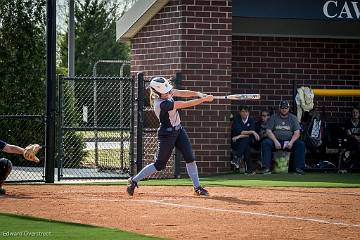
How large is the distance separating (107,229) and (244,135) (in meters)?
9.93

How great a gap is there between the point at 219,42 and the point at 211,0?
0.89 m

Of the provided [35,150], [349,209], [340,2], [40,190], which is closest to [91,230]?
[35,150]

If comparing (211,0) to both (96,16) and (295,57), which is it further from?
(96,16)

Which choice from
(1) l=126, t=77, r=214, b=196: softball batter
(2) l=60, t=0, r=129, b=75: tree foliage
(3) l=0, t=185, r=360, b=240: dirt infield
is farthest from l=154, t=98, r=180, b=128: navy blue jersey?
(2) l=60, t=0, r=129, b=75: tree foliage

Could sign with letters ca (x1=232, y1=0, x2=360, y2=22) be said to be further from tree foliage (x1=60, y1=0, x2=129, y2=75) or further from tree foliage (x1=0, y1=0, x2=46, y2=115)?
tree foliage (x1=60, y1=0, x2=129, y2=75)

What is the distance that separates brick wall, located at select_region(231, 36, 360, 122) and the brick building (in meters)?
0.02

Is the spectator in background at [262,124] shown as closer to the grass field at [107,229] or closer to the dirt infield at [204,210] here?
the grass field at [107,229]

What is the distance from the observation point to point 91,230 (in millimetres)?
11805

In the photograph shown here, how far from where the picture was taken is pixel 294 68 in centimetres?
2400

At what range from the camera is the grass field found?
37.1ft

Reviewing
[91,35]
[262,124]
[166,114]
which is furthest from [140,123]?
[91,35]

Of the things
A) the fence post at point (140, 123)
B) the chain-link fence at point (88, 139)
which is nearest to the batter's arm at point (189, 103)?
the chain-link fence at point (88, 139)

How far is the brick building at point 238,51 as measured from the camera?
21.5 metres

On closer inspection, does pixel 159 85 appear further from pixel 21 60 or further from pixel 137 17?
pixel 21 60
